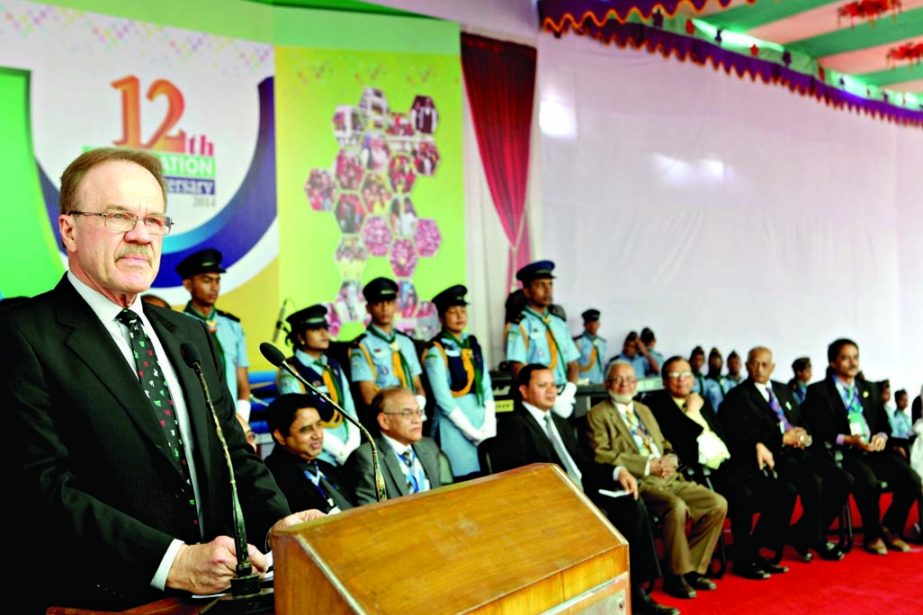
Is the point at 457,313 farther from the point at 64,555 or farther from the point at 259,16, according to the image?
the point at 64,555

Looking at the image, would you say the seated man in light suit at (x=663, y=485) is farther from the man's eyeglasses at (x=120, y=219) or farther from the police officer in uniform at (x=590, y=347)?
the man's eyeglasses at (x=120, y=219)

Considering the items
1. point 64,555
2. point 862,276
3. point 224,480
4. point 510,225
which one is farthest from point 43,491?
point 862,276

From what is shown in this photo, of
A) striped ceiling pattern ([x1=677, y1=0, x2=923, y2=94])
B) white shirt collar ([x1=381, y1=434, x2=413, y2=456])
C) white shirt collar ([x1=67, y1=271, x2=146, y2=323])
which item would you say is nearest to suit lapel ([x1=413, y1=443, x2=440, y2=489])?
white shirt collar ([x1=381, y1=434, x2=413, y2=456])

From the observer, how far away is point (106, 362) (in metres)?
1.48

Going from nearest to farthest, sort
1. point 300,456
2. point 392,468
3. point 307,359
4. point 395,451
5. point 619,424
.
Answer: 1. point 300,456
2. point 392,468
3. point 395,451
4. point 307,359
5. point 619,424

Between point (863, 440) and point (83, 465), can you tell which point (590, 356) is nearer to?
point (863, 440)

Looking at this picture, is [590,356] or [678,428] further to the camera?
[590,356]

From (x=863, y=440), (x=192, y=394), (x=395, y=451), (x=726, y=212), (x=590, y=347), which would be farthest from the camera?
(x=726, y=212)

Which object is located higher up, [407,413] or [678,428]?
[407,413]

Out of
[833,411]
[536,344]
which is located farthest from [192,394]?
[833,411]

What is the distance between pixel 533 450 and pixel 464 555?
10.3ft

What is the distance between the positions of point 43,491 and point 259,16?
5.30 m

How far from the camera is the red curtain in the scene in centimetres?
742

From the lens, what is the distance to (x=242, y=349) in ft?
16.6
